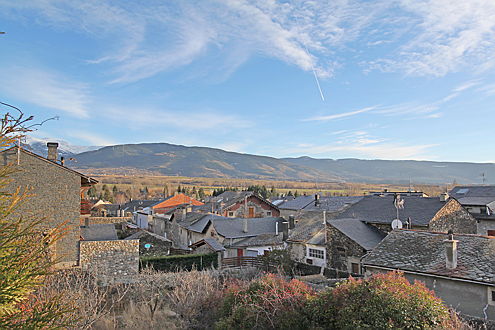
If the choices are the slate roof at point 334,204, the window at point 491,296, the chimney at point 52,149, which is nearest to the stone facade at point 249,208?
Answer: the slate roof at point 334,204

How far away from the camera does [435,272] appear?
1401 cm

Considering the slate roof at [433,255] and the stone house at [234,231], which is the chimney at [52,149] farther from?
the slate roof at [433,255]

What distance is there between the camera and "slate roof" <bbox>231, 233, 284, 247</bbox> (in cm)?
2833

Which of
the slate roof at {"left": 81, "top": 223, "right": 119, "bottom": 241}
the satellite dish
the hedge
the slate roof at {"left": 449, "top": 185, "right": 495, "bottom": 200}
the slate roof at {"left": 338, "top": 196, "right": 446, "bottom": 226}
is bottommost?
the hedge

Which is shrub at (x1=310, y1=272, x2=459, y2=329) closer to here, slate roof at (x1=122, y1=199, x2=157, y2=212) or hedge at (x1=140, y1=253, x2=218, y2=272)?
hedge at (x1=140, y1=253, x2=218, y2=272)

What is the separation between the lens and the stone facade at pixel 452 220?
25.0 m

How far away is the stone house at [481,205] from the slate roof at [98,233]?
33.8m

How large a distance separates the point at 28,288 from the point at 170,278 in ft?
43.2

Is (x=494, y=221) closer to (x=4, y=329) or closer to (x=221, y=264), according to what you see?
(x=221, y=264)

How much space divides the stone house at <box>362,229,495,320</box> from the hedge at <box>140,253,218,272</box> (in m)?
12.5

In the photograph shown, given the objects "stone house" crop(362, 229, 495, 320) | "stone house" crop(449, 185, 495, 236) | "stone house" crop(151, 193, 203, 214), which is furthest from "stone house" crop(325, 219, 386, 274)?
"stone house" crop(151, 193, 203, 214)

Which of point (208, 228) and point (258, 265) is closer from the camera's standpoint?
point (258, 265)

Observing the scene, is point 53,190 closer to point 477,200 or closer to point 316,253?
point 316,253

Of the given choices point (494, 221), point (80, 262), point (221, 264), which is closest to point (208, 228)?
point (221, 264)
